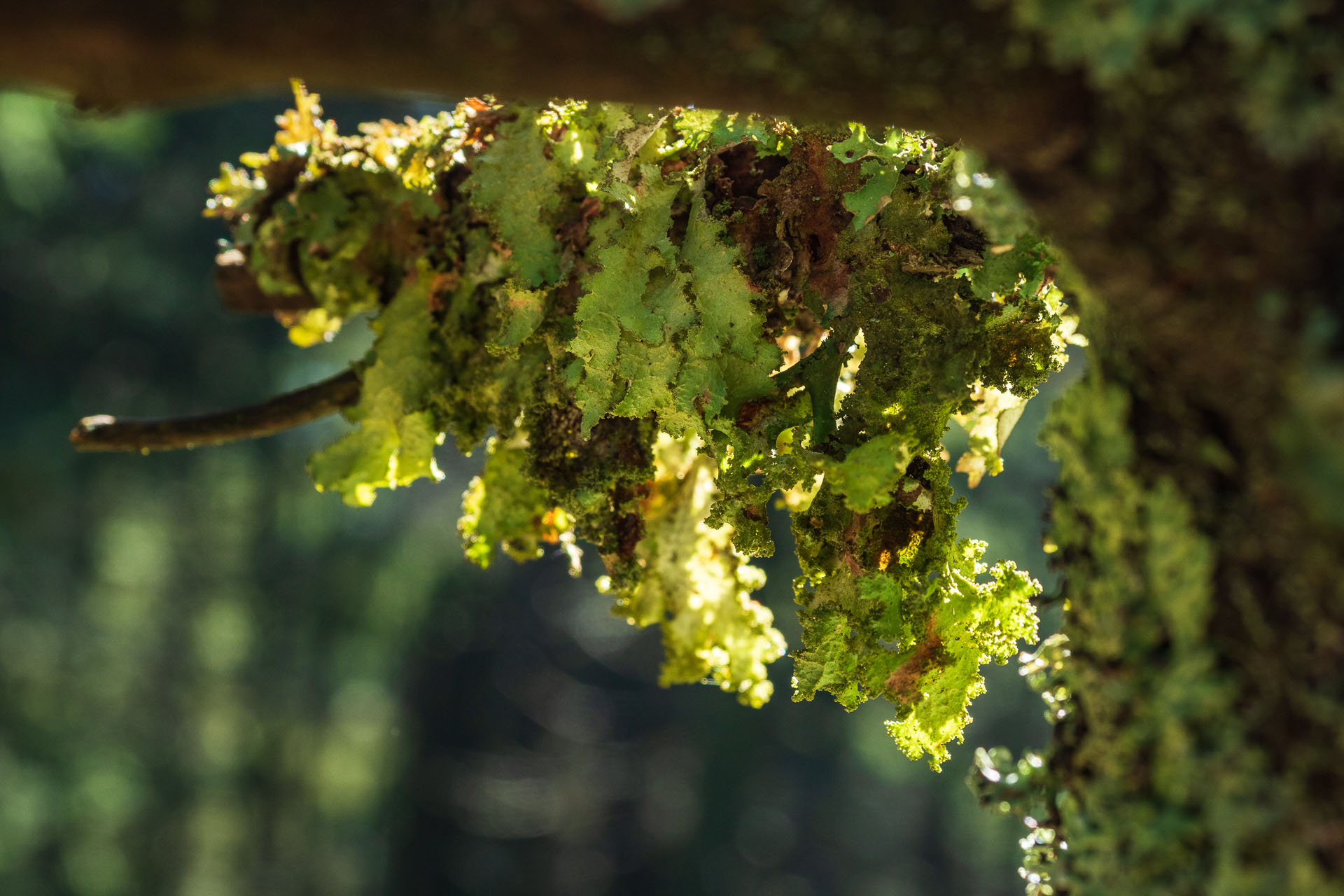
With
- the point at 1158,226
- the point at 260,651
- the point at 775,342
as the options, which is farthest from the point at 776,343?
the point at 260,651

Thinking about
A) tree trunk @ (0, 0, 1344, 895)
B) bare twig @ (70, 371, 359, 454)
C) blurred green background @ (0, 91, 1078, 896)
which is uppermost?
blurred green background @ (0, 91, 1078, 896)

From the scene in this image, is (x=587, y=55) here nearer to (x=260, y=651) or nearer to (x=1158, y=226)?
(x=1158, y=226)

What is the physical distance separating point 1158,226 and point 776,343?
0.43 metres

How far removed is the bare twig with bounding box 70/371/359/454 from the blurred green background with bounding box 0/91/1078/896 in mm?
3756

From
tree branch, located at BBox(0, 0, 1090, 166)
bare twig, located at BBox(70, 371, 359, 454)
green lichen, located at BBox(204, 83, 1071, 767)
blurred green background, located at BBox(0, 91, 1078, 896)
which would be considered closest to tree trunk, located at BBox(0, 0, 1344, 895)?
tree branch, located at BBox(0, 0, 1090, 166)

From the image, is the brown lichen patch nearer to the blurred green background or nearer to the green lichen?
the green lichen

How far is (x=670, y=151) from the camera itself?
0.80m

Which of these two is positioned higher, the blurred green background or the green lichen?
the blurred green background

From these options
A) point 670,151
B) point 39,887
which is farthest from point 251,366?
point 670,151

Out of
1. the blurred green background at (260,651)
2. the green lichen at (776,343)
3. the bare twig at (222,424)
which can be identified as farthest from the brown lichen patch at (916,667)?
the blurred green background at (260,651)

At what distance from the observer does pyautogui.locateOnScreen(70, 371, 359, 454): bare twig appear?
102 cm

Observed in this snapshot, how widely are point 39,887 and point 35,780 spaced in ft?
2.14

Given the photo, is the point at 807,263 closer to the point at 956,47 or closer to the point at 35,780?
the point at 956,47

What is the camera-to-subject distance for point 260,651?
5844 mm
